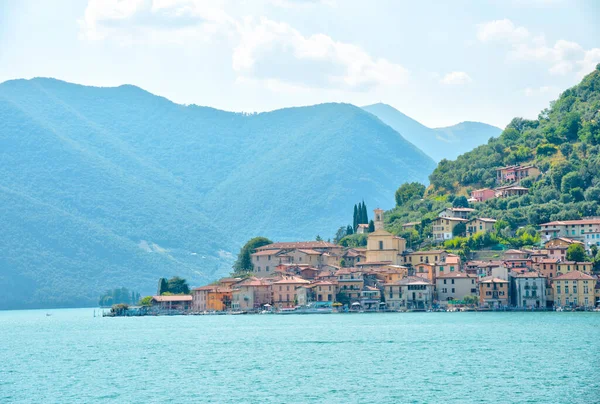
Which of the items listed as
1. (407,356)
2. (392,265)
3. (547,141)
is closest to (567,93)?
(547,141)

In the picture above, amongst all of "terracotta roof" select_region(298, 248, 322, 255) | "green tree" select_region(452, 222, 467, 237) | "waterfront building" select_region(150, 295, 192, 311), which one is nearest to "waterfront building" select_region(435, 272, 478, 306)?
"green tree" select_region(452, 222, 467, 237)

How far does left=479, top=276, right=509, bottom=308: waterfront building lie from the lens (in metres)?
103

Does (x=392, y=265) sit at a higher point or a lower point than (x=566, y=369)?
higher

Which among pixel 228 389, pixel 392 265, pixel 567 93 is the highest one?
pixel 567 93

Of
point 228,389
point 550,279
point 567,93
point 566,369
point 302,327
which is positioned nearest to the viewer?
point 228,389

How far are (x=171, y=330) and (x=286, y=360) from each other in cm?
3330

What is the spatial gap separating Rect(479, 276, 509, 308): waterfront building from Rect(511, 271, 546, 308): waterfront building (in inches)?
42.0

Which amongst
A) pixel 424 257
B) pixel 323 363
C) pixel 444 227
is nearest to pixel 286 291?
pixel 424 257

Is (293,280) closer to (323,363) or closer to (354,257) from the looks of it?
(354,257)

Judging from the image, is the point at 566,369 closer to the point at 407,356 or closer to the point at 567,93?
the point at 407,356

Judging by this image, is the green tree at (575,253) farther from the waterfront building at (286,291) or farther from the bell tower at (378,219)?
the bell tower at (378,219)

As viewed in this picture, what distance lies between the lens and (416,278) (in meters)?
109

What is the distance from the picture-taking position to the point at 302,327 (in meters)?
86.2

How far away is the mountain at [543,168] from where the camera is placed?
11919cm
